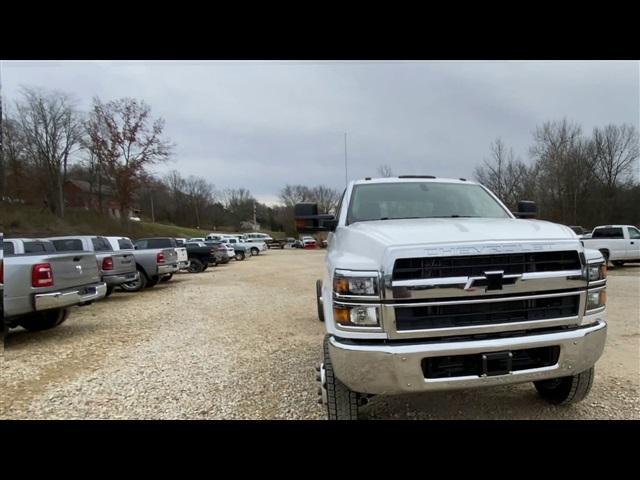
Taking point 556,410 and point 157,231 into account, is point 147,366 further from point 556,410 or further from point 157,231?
point 157,231

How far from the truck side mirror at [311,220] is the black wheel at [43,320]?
4.82 m

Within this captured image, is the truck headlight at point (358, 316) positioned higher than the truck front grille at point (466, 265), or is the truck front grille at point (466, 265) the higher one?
the truck front grille at point (466, 265)

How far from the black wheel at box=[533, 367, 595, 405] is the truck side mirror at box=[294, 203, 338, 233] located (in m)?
2.38

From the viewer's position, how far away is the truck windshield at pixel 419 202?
137 inches

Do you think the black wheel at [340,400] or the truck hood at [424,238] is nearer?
the truck hood at [424,238]

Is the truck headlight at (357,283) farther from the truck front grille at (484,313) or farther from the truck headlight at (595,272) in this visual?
the truck headlight at (595,272)

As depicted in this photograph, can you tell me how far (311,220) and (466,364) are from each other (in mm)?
2107

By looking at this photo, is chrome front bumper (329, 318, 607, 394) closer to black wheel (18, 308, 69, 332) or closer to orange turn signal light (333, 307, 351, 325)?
orange turn signal light (333, 307, 351, 325)

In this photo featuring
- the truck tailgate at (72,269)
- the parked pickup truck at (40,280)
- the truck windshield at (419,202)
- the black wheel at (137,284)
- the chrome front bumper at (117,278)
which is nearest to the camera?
the truck windshield at (419,202)

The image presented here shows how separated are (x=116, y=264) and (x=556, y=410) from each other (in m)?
8.99

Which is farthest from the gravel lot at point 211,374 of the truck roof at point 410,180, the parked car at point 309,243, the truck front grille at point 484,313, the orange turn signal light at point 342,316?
the parked car at point 309,243
